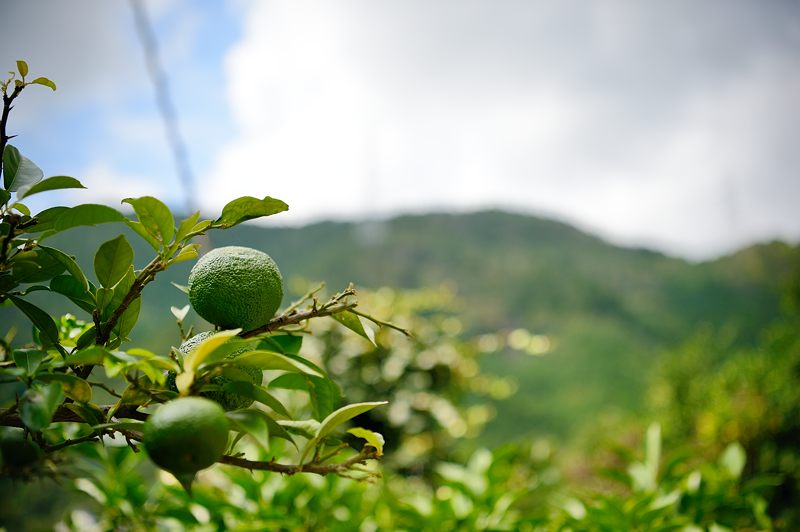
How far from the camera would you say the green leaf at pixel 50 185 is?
39cm

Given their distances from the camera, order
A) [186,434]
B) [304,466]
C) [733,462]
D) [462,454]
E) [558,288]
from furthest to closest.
A: [558,288]
[462,454]
[733,462]
[304,466]
[186,434]

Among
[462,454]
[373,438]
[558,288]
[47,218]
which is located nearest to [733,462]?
[373,438]

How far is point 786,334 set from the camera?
2.94 metres

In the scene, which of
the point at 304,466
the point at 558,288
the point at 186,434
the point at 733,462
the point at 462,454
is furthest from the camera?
the point at 558,288

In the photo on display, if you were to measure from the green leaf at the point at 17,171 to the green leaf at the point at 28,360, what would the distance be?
4.6 inches

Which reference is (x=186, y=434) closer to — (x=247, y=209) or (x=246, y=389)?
(x=246, y=389)

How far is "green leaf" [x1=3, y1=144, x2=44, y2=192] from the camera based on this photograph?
0.42 meters

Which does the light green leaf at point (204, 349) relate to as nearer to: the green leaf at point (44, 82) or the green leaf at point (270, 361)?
the green leaf at point (270, 361)

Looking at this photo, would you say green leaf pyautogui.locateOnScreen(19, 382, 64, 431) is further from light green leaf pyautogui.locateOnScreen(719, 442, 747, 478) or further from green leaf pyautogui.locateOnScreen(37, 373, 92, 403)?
light green leaf pyautogui.locateOnScreen(719, 442, 747, 478)

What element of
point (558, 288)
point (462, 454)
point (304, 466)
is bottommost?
point (558, 288)

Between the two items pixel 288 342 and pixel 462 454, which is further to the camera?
pixel 462 454

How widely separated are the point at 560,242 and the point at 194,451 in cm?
1267

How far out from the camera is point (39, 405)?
33 centimetres

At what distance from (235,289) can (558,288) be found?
11088 mm
